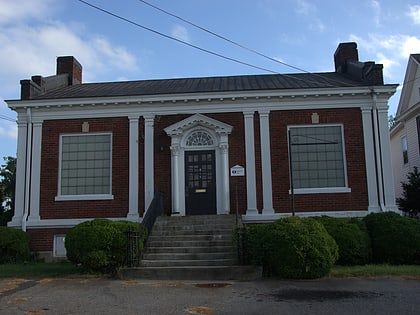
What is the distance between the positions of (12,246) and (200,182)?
6.30 meters

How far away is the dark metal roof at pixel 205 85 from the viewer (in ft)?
53.6

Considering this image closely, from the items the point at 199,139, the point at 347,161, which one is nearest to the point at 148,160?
the point at 199,139

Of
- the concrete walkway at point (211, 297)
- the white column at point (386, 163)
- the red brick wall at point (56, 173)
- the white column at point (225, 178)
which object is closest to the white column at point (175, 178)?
the white column at point (225, 178)

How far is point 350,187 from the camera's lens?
50.0 feet

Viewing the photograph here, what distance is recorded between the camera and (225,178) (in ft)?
50.3

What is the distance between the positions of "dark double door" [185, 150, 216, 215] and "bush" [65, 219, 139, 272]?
422 cm

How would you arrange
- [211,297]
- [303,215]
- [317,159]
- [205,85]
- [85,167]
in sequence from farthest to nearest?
[205,85] → [85,167] → [317,159] → [303,215] → [211,297]

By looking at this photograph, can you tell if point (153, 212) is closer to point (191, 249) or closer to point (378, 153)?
point (191, 249)

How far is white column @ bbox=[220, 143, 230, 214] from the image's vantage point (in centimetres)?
1516

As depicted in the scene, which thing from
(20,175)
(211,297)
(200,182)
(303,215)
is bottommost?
(211,297)

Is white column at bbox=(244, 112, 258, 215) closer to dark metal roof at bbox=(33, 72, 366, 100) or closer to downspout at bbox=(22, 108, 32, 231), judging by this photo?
dark metal roof at bbox=(33, 72, 366, 100)

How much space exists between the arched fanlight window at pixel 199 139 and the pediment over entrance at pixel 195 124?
1.07ft

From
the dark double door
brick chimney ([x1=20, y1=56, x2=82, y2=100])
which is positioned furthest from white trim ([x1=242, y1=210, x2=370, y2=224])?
brick chimney ([x1=20, y1=56, x2=82, y2=100])

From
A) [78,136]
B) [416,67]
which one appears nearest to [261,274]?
[78,136]
